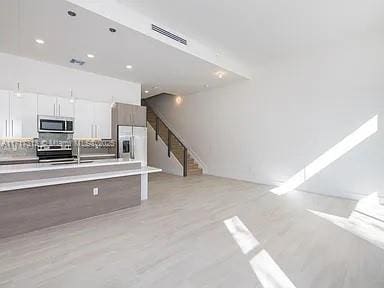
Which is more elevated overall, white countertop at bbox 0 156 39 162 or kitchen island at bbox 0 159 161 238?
white countertop at bbox 0 156 39 162

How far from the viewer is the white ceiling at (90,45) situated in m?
3.33

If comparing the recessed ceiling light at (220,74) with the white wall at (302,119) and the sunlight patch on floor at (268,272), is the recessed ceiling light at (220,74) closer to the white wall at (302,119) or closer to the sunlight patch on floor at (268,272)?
the white wall at (302,119)

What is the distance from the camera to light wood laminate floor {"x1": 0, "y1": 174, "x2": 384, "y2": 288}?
7.05 feet

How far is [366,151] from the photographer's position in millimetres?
4902

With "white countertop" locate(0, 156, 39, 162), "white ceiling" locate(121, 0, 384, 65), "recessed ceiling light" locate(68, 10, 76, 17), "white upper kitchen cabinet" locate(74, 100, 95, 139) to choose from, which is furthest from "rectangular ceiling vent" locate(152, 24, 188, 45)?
"white countertop" locate(0, 156, 39, 162)

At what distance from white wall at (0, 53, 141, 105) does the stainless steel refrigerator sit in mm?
1016

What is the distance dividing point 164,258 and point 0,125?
462 centimetres

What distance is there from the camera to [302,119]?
233 inches

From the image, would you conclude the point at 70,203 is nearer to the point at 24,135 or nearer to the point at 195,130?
the point at 24,135

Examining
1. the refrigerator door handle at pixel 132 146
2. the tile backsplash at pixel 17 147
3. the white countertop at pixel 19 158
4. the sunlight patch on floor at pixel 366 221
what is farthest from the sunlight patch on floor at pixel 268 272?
the tile backsplash at pixel 17 147

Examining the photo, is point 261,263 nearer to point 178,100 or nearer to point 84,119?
point 84,119

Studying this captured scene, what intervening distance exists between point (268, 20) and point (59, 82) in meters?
5.19

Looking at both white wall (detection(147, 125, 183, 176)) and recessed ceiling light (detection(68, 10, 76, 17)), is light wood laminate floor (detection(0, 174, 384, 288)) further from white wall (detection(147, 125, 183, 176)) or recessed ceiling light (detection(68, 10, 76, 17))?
white wall (detection(147, 125, 183, 176))

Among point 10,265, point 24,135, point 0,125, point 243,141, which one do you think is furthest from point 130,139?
point 10,265
